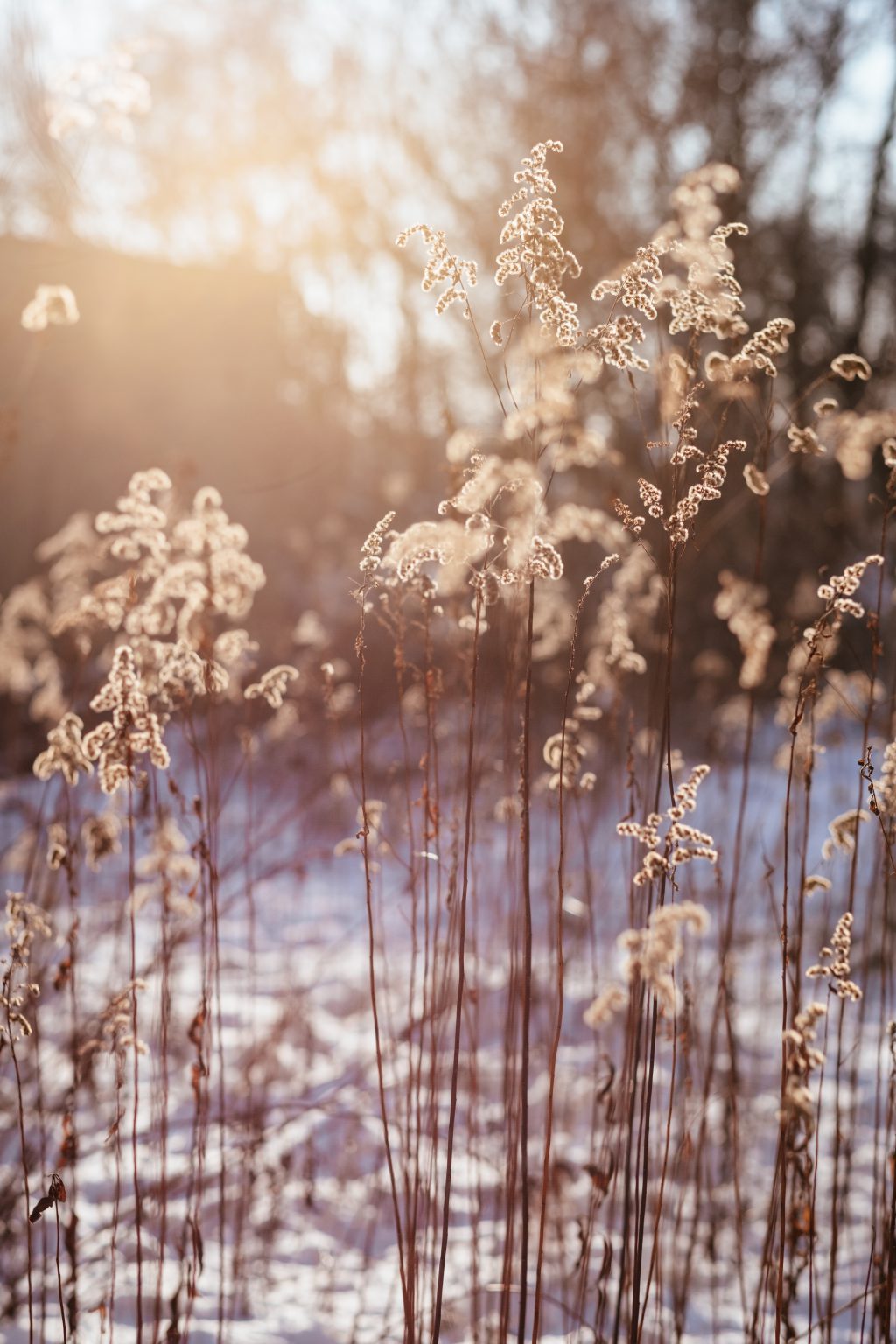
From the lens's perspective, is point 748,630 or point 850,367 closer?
point 850,367

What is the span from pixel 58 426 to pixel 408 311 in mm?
4350

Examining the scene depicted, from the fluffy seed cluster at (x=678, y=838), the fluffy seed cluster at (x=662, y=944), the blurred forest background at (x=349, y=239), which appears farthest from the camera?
the blurred forest background at (x=349, y=239)

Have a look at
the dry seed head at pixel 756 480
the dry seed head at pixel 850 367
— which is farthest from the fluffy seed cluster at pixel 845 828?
the dry seed head at pixel 850 367

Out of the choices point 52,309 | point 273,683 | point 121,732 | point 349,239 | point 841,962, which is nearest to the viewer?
point 841,962

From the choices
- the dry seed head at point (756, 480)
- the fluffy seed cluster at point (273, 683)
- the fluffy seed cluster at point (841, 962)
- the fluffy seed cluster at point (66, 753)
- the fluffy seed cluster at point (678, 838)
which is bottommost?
the fluffy seed cluster at point (841, 962)

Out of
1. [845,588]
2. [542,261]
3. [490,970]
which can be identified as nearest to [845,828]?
[845,588]

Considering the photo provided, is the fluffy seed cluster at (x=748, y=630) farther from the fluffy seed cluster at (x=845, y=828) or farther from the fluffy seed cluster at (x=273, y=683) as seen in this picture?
the fluffy seed cluster at (x=273, y=683)

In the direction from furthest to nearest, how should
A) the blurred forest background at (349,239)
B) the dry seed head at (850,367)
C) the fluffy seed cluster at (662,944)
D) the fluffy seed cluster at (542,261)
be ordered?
the blurred forest background at (349,239)
the dry seed head at (850,367)
the fluffy seed cluster at (542,261)
the fluffy seed cluster at (662,944)

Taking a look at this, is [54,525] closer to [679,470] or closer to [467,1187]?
[467,1187]

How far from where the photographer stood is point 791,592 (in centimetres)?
1043

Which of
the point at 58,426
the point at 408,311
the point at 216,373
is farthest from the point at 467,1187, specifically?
the point at 216,373

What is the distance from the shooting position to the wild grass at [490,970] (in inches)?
56.2

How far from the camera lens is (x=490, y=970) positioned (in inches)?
121

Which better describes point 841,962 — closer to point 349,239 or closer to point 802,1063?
point 802,1063
